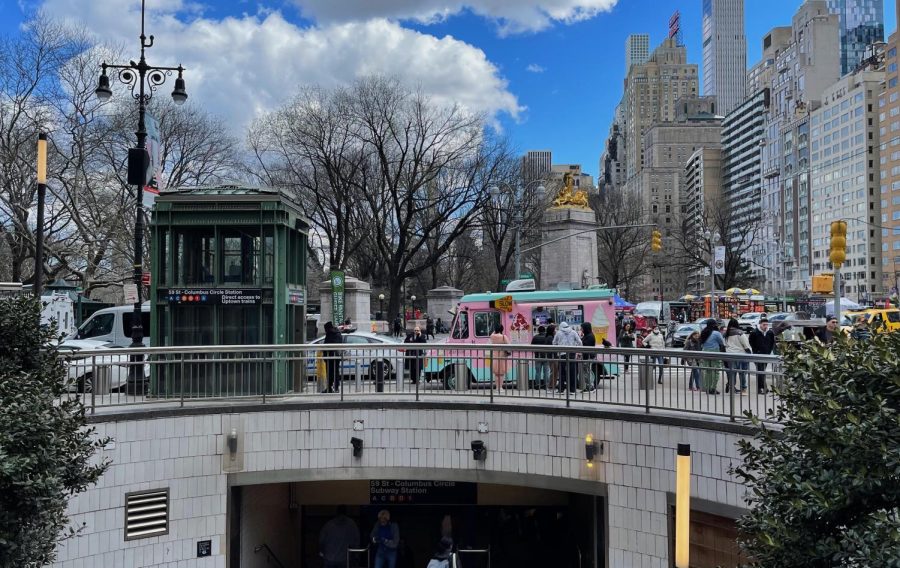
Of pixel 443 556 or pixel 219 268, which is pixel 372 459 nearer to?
pixel 443 556

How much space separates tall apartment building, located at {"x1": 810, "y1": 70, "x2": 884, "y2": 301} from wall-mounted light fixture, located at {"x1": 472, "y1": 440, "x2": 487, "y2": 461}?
11412 centimetres

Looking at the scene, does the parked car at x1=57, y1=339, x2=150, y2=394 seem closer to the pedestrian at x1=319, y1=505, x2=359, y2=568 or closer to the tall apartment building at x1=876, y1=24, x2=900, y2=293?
the pedestrian at x1=319, y1=505, x2=359, y2=568

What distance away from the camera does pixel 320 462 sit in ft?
32.7

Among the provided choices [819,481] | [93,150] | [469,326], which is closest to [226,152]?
[93,150]

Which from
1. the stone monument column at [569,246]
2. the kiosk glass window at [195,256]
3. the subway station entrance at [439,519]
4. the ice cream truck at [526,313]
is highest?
the stone monument column at [569,246]

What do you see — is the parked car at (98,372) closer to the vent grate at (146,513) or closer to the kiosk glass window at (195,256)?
the vent grate at (146,513)

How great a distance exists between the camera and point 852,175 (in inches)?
4542

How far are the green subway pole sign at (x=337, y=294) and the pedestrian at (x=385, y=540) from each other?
770 inches

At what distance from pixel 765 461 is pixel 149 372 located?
8671mm

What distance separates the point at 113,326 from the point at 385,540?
15594mm

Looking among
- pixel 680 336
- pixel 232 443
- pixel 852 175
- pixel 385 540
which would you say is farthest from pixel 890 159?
A: pixel 232 443

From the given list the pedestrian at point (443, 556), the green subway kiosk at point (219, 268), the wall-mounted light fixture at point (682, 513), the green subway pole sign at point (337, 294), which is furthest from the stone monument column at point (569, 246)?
the wall-mounted light fixture at point (682, 513)

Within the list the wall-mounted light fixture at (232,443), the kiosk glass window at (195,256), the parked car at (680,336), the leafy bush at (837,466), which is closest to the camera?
the leafy bush at (837,466)

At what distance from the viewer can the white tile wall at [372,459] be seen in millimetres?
8680
